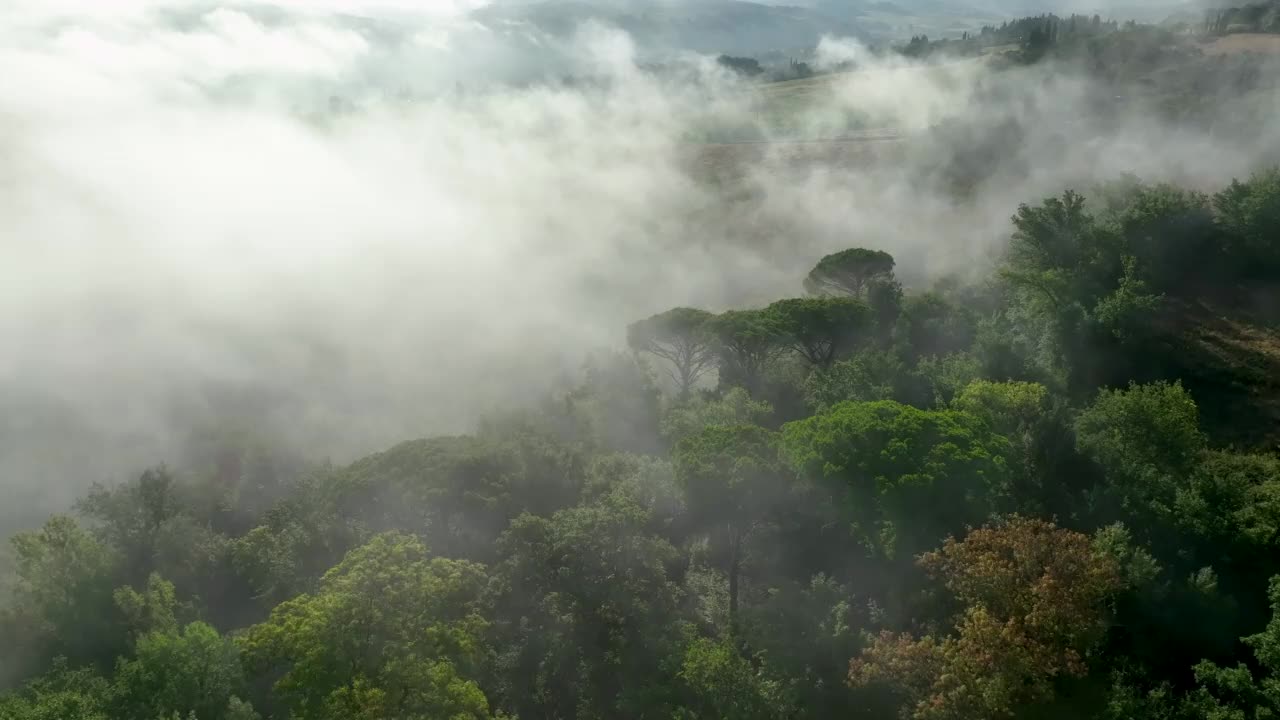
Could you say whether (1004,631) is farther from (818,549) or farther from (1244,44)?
(1244,44)

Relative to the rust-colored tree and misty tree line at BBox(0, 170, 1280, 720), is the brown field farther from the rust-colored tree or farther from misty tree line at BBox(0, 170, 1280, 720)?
the rust-colored tree

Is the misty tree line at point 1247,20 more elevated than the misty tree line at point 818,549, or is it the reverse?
the misty tree line at point 1247,20

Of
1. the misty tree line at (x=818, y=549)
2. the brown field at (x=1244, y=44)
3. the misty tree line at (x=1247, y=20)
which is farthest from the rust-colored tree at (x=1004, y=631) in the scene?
the misty tree line at (x=1247, y=20)

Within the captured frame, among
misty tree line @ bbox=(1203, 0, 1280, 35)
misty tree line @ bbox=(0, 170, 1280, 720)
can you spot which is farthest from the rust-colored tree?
misty tree line @ bbox=(1203, 0, 1280, 35)

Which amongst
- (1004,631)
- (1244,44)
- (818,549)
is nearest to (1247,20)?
(1244,44)

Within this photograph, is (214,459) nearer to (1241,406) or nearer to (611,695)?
(611,695)

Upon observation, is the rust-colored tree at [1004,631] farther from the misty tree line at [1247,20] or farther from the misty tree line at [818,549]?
the misty tree line at [1247,20]
